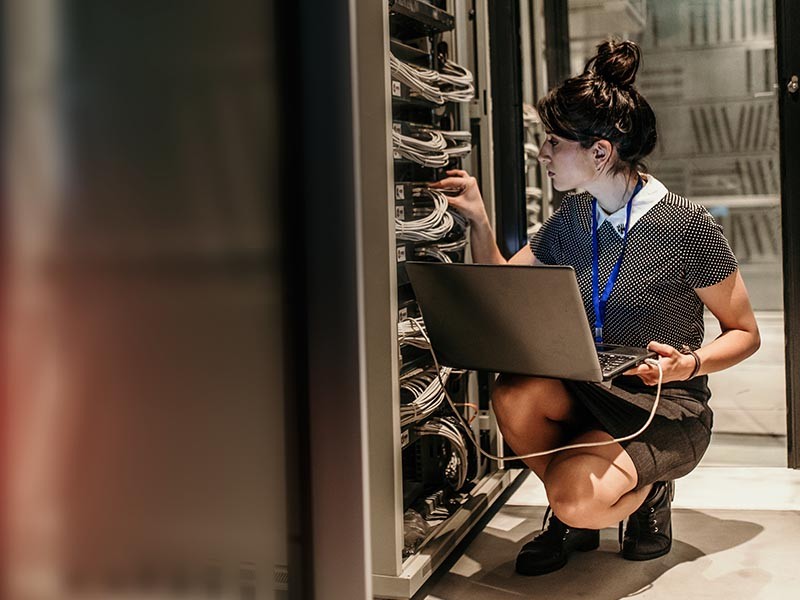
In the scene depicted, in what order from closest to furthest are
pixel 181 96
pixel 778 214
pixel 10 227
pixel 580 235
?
pixel 10 227 < pixel 181 96 < pixel 580 235 < pixel 778 214

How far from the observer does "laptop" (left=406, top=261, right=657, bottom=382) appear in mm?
1943

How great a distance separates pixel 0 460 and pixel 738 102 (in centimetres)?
291

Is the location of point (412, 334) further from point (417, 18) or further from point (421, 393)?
point (417, 18)

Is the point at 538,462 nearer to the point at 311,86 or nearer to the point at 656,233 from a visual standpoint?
the point at 656,233

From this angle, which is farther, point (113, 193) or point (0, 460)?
point (113, 193)

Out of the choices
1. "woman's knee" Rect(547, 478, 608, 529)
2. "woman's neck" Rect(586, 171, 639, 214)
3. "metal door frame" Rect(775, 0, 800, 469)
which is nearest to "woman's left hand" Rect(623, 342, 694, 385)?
"woman's knee" Rect(547, 478, 608, 529)

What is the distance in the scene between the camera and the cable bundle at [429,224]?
2238 millimetres

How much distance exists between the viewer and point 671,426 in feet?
Answer: 7.26

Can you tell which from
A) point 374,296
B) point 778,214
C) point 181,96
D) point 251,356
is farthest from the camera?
point 778,214

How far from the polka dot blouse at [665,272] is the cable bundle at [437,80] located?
21.5 inches

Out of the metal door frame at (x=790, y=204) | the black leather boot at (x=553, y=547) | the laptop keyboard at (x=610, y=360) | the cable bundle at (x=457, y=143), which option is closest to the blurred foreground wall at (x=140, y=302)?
the laptop keyboard at (x=610, y=360)

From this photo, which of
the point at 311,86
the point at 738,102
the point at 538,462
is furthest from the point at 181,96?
the point at 738,102

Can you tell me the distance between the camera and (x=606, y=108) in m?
2.23

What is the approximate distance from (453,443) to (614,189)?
738 millimetres
